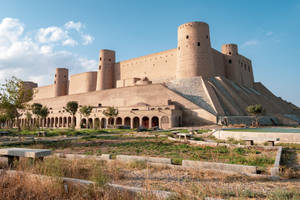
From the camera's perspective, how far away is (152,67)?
145 feet

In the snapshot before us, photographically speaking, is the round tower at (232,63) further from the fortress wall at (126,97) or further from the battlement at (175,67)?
the fortress wall at (126,97)

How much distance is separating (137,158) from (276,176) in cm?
347

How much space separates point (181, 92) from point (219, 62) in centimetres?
1489

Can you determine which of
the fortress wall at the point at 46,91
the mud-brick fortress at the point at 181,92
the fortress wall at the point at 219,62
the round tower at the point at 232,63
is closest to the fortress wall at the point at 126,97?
the mud-brick fortress at the point at 181,92

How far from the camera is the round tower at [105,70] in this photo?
48.8m

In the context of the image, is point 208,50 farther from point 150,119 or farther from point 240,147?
point 240,147

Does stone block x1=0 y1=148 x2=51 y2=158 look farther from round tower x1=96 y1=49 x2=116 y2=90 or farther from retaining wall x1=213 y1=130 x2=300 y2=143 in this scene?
round tower x1=96 y1=49 x2=116 y2=90

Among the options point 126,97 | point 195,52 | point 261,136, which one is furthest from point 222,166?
point 195,52

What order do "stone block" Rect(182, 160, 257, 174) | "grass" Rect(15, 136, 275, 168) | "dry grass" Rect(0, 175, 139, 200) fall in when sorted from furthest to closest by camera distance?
"grass" Rect(15, 136, 275, 168), "stone block" Rect(182, 160, 257, 174), "dry grass" Rect(0, 175, 139, 200)

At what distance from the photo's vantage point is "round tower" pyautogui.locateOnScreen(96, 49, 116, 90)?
1922 inches

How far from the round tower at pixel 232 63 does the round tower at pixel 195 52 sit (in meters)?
10.4

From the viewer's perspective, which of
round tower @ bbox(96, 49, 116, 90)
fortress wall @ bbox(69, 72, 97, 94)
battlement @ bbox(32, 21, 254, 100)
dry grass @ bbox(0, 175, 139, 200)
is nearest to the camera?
dry grass @ bbox(0, 175, 139, 200)

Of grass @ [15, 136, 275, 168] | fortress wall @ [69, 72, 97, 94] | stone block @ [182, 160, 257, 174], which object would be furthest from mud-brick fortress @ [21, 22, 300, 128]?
stone block @ [182, 160, 257, 174]

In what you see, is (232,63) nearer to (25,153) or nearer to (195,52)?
(195,52)
